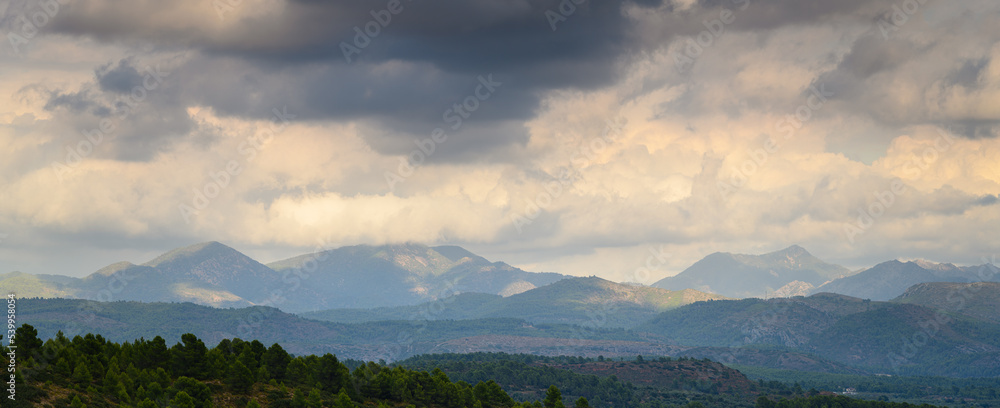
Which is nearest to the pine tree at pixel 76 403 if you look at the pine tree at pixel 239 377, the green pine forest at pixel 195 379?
the green pine forest at pixel 195 379

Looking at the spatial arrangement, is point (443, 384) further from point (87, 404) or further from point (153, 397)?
point (87, 404)

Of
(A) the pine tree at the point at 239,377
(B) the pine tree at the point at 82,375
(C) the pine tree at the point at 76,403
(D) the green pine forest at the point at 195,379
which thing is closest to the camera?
(C) the pine tree at the point at 76,403

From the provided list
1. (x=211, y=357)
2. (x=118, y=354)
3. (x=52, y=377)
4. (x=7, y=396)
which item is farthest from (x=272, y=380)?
(x=7, y=396)

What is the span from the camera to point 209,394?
139250 millimetres

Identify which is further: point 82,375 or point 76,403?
point 82,375

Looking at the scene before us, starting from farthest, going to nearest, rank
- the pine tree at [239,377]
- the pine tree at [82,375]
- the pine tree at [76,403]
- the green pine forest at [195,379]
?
the pine tree at [239,377]
the pine tree at [82,375]
the green pine forest at [195,379]
the pine tree at [76,403]

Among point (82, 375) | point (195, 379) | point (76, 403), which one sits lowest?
point (76, 403)

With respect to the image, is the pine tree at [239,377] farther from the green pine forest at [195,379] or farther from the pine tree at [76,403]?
the pine tree at [76,403]

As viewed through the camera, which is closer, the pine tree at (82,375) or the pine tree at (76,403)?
the pine tree at (76,403)

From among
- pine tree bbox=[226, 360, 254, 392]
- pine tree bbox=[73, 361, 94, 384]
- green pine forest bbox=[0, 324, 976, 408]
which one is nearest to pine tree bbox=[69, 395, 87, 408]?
green pine forest bbox=[0, 324, 976, 408]

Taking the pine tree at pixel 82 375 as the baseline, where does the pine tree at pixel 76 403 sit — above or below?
below

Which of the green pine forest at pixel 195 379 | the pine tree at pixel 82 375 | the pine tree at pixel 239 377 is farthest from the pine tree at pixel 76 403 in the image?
the pine tree at pixel 239 377

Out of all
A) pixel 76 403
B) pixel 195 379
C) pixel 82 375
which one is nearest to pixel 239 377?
pixel 195 379

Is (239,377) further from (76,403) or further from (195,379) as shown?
(76,403)
